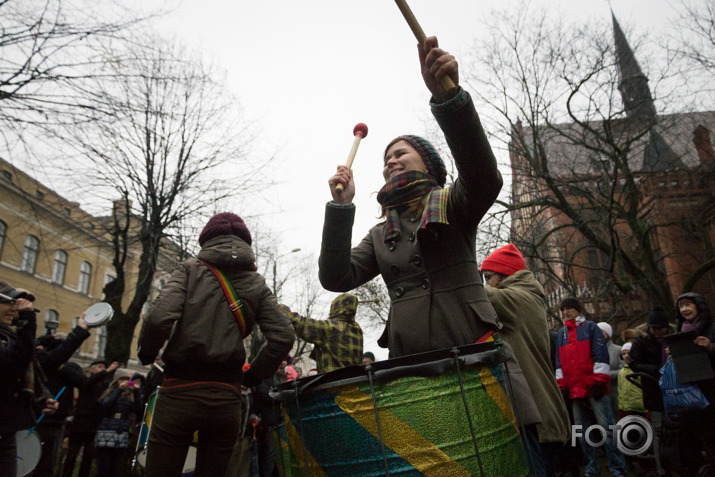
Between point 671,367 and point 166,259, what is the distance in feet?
49.0

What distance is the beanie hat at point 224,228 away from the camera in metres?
3.62

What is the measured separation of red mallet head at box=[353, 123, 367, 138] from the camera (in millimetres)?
2313

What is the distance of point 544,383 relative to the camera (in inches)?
111

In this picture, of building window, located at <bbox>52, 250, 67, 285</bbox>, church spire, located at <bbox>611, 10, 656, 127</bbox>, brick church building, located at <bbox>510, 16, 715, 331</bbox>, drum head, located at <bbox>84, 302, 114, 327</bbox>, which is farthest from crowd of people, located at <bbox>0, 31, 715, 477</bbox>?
building window, located at <bbox>52, 250, 67, 285</bbox>

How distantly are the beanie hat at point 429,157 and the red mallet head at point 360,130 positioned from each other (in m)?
0.16

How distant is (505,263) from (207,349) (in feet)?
6.80

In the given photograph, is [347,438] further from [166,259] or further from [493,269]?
[166,259]

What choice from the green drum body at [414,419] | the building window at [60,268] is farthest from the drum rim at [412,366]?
the building window at [60,268]

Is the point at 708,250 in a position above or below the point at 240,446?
above

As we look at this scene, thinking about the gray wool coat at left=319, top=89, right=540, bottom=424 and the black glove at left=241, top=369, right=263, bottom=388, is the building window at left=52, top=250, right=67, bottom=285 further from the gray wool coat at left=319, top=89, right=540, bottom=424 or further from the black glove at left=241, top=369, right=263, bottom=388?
the gray wool coat at left=319, top=89, right=540, bottom=424

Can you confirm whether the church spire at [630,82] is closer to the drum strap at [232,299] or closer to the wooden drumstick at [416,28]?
the drum strap at [232,299]

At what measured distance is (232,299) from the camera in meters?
3.35

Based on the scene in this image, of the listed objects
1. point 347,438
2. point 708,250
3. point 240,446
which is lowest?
point 240,446

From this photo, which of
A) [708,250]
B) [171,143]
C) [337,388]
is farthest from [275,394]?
[708,250]
